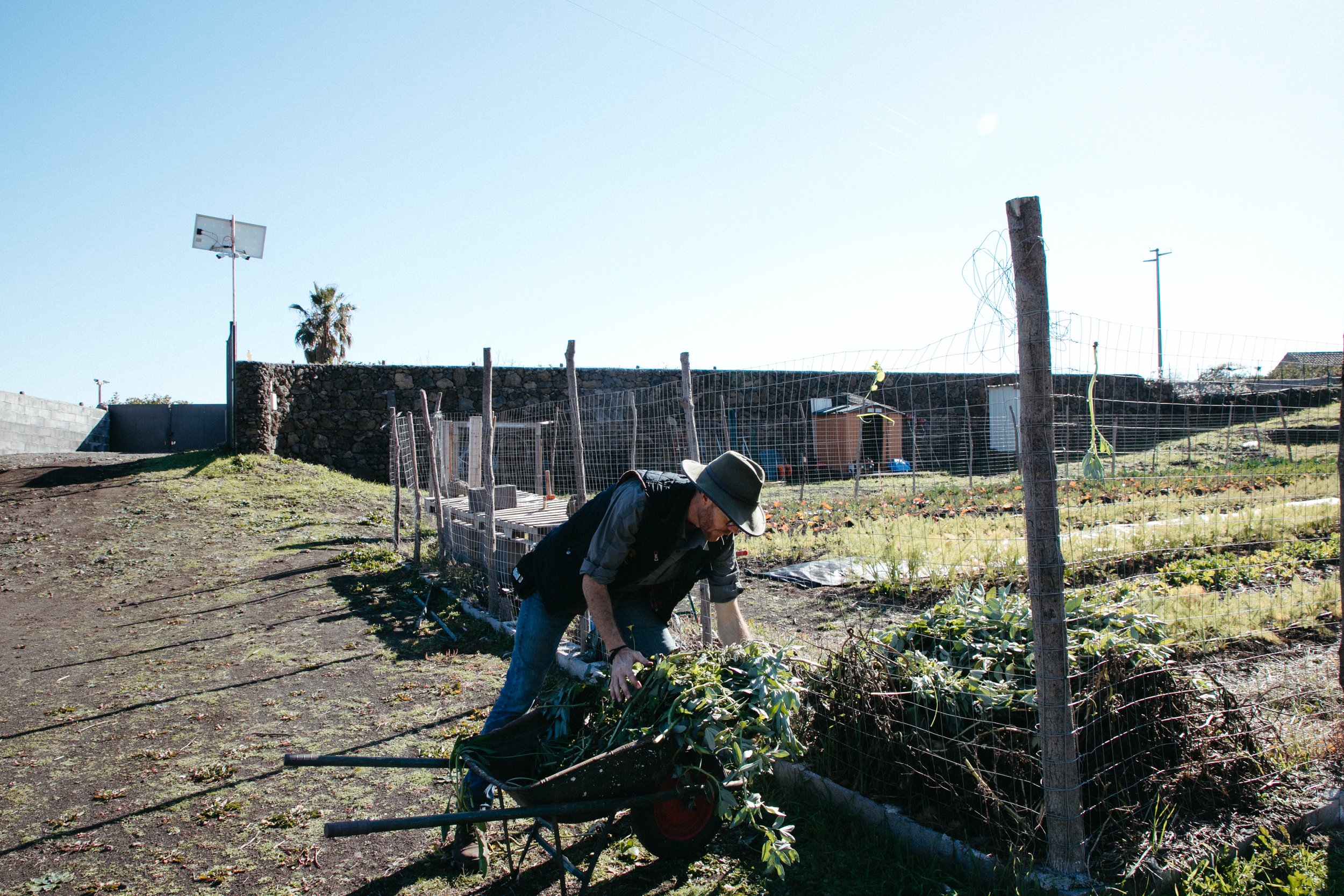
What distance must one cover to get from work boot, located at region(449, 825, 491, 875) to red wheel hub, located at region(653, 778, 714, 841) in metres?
0.71

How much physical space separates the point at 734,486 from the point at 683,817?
131 cm

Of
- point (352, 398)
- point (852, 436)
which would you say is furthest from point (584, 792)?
point (352, 398)

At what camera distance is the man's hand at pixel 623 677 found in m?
2.74

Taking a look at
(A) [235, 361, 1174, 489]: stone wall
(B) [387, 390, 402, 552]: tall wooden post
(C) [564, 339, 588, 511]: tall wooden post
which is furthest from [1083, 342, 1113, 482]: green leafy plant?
(A) [235, 361, 1174, 489]: stone wall

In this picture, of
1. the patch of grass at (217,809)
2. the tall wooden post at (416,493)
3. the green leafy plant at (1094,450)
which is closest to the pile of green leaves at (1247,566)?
the green leafy plant at (1094,450)

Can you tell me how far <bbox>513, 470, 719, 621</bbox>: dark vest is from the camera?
2977 mm

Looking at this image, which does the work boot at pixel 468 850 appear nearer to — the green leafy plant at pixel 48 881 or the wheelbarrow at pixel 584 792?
the wheelbarrow at pixel 584 792

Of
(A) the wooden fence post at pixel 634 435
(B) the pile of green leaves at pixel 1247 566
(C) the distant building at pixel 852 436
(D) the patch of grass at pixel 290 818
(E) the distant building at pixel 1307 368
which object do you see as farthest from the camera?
(C) the distant building at pixel 852 436

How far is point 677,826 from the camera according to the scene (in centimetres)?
295

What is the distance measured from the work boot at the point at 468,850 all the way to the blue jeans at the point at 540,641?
415 mm

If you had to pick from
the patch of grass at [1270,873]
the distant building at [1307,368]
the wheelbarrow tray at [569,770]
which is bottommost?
the patch of grass at [1270,873]

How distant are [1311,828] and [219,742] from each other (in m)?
5.14

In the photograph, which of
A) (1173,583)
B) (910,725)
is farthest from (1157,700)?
(1173,583)

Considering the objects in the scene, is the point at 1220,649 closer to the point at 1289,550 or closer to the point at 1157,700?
the point at 1157,700
